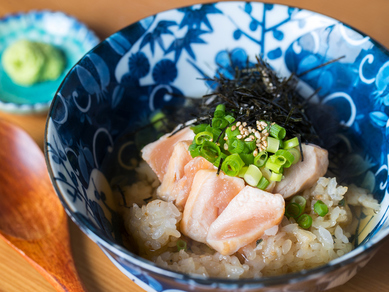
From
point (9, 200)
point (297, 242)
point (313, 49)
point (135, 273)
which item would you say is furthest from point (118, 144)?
point (313, 49)

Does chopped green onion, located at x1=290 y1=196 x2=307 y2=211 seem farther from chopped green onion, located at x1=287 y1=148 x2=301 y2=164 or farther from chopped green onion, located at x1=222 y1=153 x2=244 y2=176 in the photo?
chopped green onion, located at x1=222 y1=153 x2=244 y2=176

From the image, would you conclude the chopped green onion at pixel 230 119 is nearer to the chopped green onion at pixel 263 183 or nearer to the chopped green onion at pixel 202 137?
the chopped green onion at pixel 202 137

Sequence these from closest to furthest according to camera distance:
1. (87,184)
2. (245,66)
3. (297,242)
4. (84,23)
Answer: (297,242), (87,184), (245,66), (84,23)

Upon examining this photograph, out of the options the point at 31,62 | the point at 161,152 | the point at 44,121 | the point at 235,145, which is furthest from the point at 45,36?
the point at 235,145

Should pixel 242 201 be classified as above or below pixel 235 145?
below

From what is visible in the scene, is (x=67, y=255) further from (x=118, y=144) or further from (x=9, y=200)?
(x=118, y=144)

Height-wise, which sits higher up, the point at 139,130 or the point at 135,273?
the point at 139,130

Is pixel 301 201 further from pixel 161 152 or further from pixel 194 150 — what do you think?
pixel 161 152

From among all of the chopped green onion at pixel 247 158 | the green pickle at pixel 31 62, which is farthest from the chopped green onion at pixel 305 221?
the green pickle at pixel 31 62
